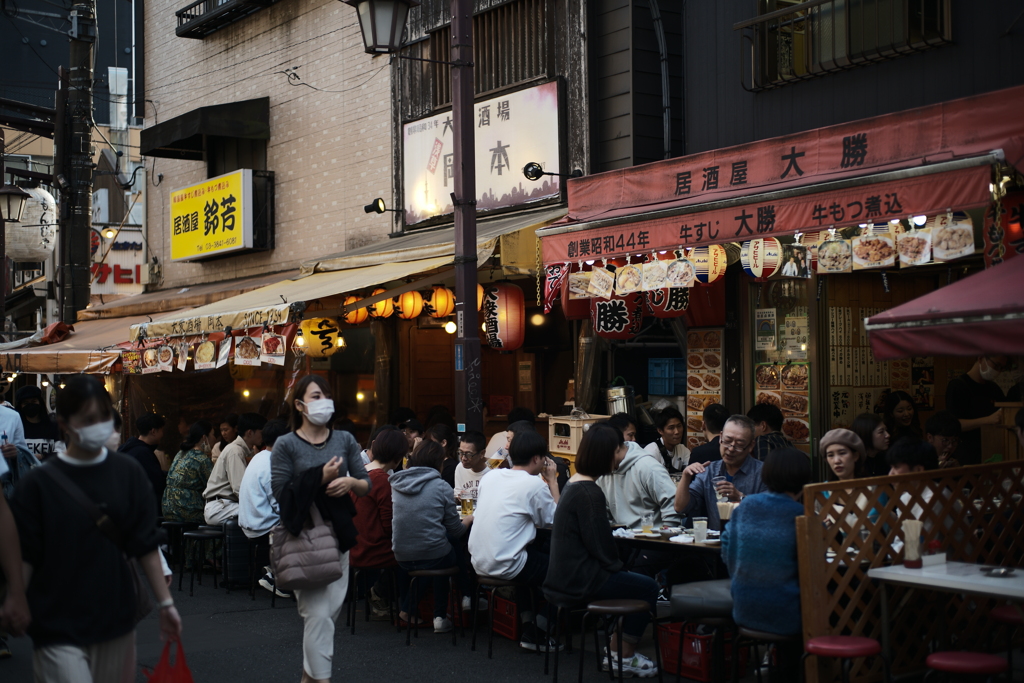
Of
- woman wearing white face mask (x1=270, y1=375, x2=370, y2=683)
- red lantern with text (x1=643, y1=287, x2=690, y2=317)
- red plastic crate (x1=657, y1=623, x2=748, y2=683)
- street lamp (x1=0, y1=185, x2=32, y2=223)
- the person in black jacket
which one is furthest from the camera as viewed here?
street lamp (x1=0, y1=185, x2=32, y2=223)

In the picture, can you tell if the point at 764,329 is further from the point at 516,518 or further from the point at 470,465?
the point at 516,518

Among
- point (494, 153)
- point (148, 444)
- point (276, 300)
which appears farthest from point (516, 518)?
point (494, 153)

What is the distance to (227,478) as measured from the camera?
10906mm

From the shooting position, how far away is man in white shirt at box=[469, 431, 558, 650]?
25.5ft

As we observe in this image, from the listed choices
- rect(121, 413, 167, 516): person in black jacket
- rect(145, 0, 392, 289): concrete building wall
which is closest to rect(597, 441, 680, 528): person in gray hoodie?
rect(121, 413, 167, 516): person in black jacket

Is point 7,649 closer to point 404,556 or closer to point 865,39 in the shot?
point 404,556

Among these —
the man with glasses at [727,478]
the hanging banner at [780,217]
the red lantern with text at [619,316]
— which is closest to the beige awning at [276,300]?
the red lantern with text at [619,316]

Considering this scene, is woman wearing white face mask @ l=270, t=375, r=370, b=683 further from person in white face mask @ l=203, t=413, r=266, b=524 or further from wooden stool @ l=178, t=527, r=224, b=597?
wooden stool @ l=178, t=527, r=224, b=597

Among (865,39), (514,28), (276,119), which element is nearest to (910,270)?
(865,39)

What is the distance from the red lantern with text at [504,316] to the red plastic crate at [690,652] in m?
5.07

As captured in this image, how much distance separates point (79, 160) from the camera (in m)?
15.8

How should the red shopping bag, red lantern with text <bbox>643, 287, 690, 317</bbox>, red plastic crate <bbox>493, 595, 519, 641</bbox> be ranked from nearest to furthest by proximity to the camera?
the red shopping bag < red plastic crate <bbox>493, 595, 519, 641</bbox> < red lantern with text <bbox>643, 287, 690, 317</bbox>

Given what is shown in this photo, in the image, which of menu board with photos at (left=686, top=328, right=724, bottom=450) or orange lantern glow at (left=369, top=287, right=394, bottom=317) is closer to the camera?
menu board with photos at (left=686, top=328, right=724, bottom=450)

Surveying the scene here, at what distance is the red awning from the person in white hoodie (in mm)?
2551
